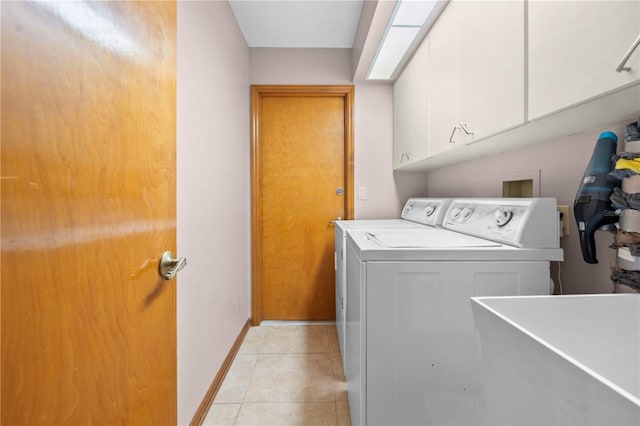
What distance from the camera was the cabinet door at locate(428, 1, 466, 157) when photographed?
48.4 inches

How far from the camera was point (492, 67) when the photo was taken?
0.99 meters

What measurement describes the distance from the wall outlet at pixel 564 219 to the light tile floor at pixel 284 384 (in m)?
1.31

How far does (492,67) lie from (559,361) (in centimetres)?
A: 104

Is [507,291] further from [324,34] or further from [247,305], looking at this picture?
[324,34]

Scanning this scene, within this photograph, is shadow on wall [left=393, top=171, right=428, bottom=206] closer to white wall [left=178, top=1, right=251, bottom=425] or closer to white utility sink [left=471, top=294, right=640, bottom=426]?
white wall [left=178, top=1, right=251, bottom=425]

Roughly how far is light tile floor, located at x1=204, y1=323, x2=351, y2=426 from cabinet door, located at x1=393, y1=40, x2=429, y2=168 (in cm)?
152

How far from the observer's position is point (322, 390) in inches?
62.1

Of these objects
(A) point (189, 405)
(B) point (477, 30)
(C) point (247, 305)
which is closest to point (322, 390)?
(A) point (189, 405)

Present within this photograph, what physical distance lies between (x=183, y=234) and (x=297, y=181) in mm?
1400

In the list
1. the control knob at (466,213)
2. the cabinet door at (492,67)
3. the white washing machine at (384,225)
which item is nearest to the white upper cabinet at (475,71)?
the cabinet door at (492,67)

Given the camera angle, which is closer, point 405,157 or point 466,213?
point 466,213

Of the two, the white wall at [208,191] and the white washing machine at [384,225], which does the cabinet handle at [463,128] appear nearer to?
the white washing machine at [384,225]

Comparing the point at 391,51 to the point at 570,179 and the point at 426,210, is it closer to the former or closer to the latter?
the point at 426,210

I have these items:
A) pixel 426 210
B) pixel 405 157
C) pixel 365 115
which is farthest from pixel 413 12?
pixel 426 210
